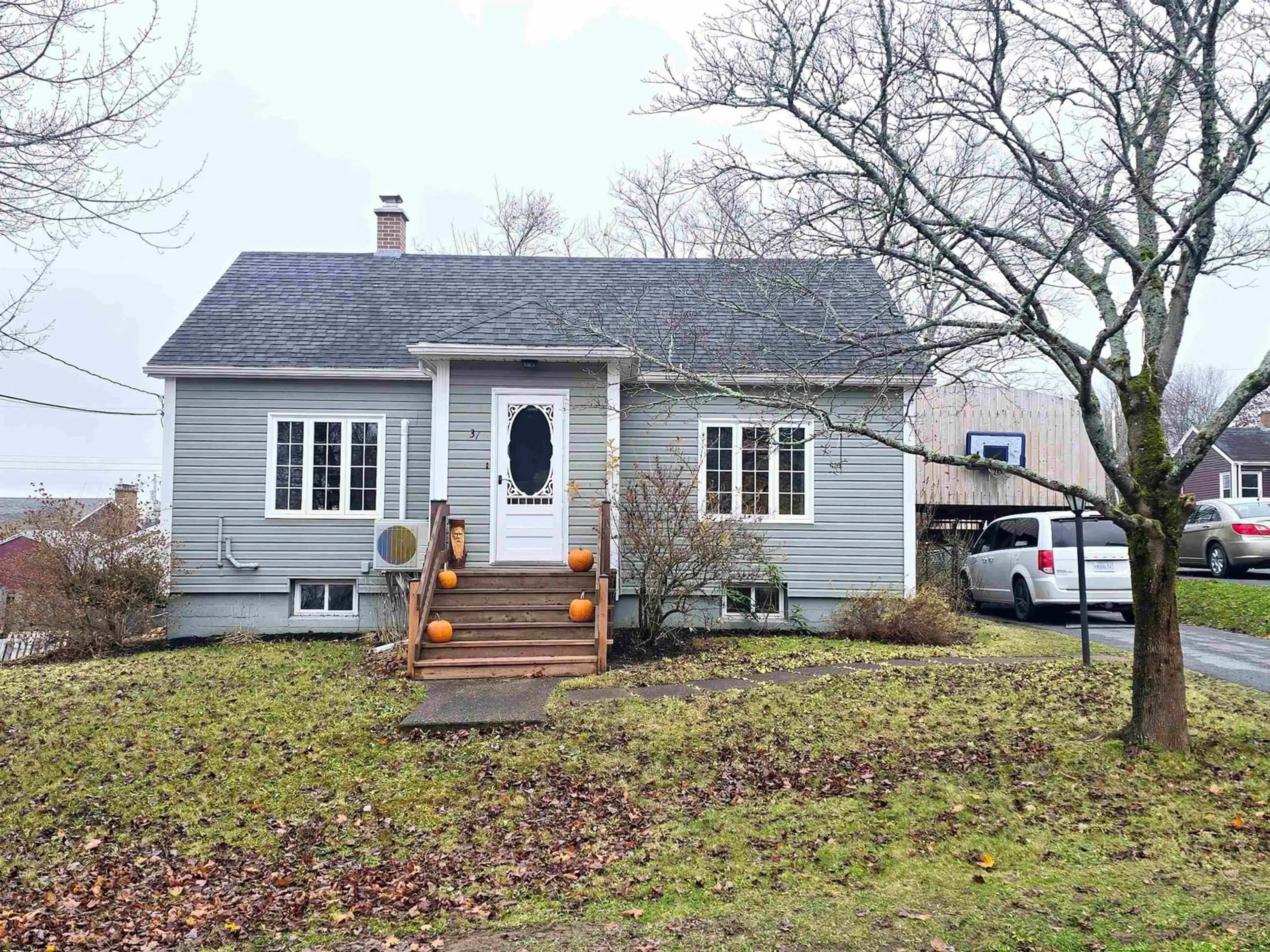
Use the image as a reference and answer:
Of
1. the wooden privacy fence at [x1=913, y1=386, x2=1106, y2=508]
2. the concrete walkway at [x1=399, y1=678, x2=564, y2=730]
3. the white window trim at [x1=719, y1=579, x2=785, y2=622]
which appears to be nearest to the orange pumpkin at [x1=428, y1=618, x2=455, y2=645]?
the concrete walkway at [x1=399, y1=678, x2=564, y2=730]

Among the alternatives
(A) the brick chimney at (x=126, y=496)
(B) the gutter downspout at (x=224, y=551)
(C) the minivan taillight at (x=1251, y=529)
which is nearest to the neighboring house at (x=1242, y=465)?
(C) the minivan taillight at (x=1251, y=529)

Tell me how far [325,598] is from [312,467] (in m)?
1.86

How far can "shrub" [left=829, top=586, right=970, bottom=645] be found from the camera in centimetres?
1113

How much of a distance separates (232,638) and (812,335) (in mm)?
9080

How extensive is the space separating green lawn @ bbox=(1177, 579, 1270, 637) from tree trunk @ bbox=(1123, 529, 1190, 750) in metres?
7.17

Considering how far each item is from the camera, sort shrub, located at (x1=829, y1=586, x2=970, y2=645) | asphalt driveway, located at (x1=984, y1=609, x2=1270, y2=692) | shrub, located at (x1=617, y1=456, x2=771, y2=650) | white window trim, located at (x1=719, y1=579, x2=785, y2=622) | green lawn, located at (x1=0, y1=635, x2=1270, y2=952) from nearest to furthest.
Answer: green lawn, located at (x1=0, y1=635, x2=1270, y2=952) → asphalt driveway, located at (x1=984, y1=609, x2=1270, y2=692) → shrub, located at (x1=617, y1=456, x2=771, y2=650) → shrub, located at (x1=829, y1=586, x2=970, y2=645) → white window trim, located at (x1=719, y1=579, x2=785, y2=622)

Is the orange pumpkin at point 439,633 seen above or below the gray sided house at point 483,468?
below

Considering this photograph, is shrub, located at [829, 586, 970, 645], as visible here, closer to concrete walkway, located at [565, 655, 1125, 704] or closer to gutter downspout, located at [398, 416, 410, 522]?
concrete walkway, located at [565, 655, 1125, 704]

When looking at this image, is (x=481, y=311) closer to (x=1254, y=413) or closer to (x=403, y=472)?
(x=403, y=472)

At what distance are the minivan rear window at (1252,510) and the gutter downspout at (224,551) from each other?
1701 cm

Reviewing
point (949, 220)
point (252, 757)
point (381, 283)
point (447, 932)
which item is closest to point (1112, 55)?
point (949, 220)

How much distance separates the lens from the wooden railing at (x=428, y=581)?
9305mm

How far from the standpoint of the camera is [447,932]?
13.9 ft

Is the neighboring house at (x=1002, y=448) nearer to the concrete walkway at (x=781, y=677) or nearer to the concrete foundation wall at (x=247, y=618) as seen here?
the concrete walkway at (x=781, y=677)
